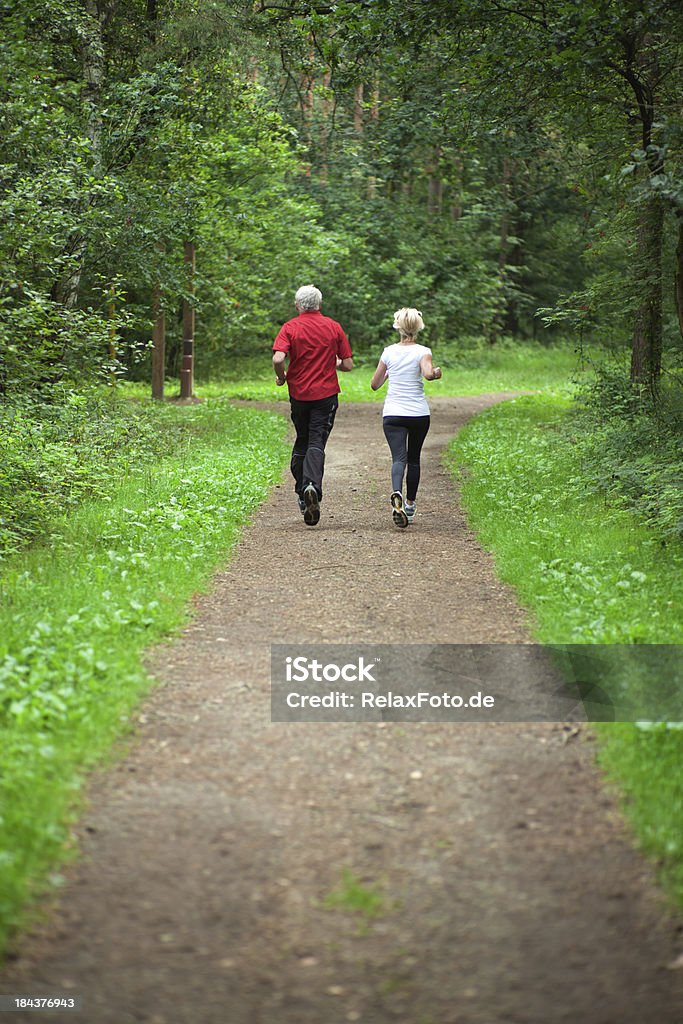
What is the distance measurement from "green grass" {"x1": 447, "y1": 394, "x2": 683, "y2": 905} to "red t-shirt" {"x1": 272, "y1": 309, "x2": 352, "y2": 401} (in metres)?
2.13

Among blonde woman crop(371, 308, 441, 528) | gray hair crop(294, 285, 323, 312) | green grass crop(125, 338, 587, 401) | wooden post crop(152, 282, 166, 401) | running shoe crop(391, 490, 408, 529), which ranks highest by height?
gray hair crop(294, 285, 323, 312)

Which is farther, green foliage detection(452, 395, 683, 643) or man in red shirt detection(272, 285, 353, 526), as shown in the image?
man in red shirt detection(272, 285, 353, 526)

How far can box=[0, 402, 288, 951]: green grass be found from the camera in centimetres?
412

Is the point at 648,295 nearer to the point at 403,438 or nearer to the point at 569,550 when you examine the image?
the point at 403,438

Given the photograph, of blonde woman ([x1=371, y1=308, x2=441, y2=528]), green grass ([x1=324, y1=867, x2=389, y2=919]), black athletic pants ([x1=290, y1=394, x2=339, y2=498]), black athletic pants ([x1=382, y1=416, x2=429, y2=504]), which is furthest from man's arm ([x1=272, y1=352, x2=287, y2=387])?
green grass ([x1=324, y1=867, x2=389, y2=919])

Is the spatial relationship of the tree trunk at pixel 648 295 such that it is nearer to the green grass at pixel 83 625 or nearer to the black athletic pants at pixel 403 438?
the black athletic pants at pixel 403 438

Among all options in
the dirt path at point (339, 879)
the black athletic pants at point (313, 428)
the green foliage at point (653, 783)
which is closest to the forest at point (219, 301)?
the green foliage at point (653, 783)

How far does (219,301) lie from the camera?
2528 cm

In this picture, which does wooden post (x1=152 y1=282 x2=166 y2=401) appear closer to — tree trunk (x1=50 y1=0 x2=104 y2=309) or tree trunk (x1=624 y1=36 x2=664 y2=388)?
tree trunk (x1=50 y1=0 x2=104 y2=309)

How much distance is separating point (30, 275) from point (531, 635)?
1139 centimetres

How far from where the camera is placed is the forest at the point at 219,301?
20.7 ft

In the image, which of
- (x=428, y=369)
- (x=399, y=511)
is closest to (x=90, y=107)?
(x=428, y=369)

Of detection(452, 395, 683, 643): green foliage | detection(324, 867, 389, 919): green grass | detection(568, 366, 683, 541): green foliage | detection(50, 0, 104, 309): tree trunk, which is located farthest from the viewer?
detection(50, 0, 104, 309): tree trunk

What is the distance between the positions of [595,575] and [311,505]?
10.8 ft
